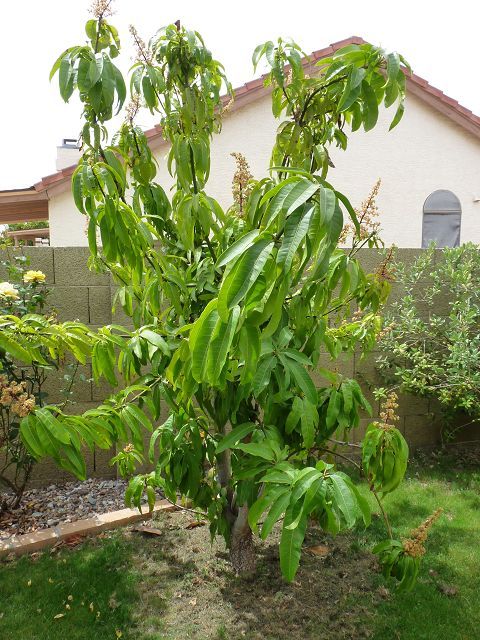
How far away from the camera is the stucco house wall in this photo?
6.40 meters

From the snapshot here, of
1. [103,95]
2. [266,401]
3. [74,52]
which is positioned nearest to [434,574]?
[266,401]

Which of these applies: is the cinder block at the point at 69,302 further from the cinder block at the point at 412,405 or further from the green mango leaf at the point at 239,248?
the cinder block at the point at 412,405

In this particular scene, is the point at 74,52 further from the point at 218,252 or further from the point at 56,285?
the point at 56,285

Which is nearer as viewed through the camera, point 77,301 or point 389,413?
point 389,413

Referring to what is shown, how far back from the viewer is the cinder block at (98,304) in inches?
132

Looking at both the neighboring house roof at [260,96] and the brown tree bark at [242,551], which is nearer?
the brown tree bark at [242,551]

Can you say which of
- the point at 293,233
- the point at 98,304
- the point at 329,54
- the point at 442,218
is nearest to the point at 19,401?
the point at 293,233

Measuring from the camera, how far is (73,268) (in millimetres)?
3301

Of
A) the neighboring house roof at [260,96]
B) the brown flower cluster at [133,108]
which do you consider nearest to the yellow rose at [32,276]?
the brown flower cluster at [133,108]

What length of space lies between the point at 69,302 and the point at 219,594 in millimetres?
2103

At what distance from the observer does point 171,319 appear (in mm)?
2041

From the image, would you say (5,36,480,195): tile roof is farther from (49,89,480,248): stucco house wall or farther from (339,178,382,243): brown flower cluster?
(339,178,382,243): brown flower cluster

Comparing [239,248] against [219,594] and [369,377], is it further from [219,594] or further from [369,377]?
[369,377]

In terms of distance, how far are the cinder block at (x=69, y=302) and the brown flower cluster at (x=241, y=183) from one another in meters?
1.65
